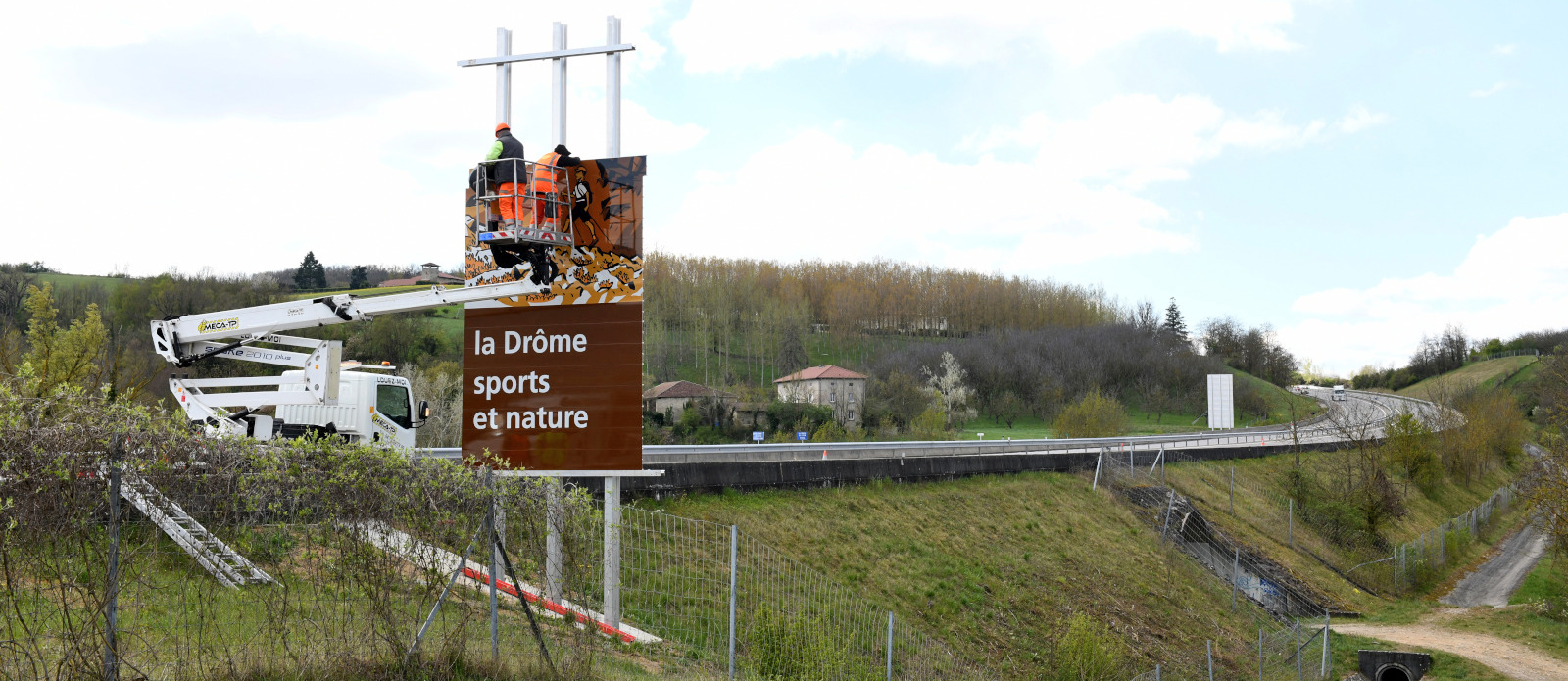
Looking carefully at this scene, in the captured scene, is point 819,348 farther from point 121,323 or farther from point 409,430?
point 409,430

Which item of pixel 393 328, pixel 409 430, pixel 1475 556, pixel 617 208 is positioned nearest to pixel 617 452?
pixel 617 208

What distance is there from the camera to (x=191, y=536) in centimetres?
568

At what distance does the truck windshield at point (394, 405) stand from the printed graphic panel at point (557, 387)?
834 centimetres

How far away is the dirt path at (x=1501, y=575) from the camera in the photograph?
3334 cm

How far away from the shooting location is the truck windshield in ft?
59.5

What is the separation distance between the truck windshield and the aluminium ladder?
1276 cm

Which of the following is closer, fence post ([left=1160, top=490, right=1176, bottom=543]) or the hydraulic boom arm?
the hydraulic boom arm

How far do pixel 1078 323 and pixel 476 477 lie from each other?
461 ft

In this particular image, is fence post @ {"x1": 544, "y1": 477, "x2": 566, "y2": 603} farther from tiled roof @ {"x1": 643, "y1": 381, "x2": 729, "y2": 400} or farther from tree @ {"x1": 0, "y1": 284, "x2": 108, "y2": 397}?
tiled roof @ {"x1": 643, "y1": 381, "x2": 729, "y2": 400}

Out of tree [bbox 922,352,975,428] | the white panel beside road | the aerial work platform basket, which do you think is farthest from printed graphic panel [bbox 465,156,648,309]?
tree [bbox 922,352,975,428]

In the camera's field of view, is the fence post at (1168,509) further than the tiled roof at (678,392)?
No

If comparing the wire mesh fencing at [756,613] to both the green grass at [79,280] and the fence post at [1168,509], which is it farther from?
the green grass at [79,280]

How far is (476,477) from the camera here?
6.83 metres

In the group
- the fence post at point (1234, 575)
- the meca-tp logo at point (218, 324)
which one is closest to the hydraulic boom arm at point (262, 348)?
the meca-tp logo at point (218, 324)
